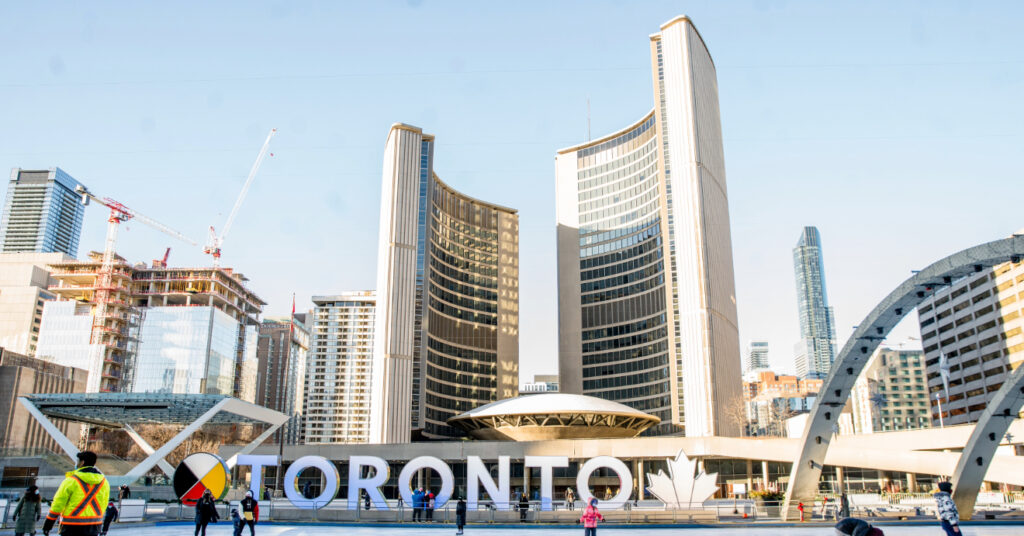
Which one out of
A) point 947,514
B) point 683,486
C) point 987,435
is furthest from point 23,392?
point 947,514

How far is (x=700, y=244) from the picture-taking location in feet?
348

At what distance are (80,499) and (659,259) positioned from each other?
379 ft

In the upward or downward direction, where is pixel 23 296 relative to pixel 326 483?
upward

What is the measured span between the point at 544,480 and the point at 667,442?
40065 millimetres

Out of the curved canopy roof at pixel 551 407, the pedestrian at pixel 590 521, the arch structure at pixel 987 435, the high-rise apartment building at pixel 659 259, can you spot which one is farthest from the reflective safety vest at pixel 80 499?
the high-rise apartment building at pixel 659 259

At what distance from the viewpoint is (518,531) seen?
110 feet

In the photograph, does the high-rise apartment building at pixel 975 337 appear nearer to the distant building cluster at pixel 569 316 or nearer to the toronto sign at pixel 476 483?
the distant building cluster at pixel 569 316

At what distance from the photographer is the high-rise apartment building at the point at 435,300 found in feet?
357

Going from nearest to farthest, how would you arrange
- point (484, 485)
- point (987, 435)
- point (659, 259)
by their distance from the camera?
point (987, 435) < point (484, 485) < point (659, 259)

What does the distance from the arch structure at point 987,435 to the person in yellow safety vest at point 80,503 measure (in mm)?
32062

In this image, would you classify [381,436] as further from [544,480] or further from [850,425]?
[850,425]

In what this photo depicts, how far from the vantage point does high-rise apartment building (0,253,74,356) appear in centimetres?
17050

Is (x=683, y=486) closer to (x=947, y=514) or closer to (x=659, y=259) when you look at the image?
(x=947, y=514)

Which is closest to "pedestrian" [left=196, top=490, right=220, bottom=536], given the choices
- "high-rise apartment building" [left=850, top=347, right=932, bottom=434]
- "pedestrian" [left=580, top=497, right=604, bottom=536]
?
"pedestrian" [left=580, top=497, right=604, bottom=536]
